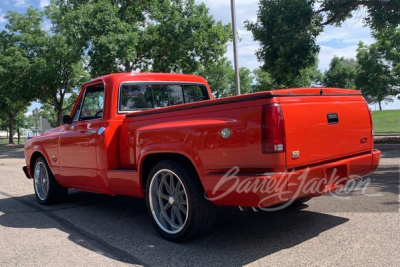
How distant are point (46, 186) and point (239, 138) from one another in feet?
14.6

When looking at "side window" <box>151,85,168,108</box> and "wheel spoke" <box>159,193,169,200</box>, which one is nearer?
"wheel spoke" <box>159,193,169,200</box>

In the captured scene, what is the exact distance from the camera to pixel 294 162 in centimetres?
339

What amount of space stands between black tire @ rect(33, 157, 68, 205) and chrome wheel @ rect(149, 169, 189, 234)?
9.10 ft

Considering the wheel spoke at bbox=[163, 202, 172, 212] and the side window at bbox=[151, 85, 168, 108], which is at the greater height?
the side window at bbox=[151, 85, 168, 108]

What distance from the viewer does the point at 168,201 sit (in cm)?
423

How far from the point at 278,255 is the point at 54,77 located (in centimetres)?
2689

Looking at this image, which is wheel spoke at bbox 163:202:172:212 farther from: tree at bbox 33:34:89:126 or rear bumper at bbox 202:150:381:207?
tree at bbox 33:34:89:126

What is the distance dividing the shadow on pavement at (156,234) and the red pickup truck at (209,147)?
279mm

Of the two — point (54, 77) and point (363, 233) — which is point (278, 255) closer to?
point (363, 233)

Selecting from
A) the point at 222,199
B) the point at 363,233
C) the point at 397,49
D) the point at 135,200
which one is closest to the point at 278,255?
the point at 222,199

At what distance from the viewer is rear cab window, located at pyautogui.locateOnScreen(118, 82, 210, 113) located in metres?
5.16

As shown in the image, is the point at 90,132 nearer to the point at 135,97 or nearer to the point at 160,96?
the point at 135,97

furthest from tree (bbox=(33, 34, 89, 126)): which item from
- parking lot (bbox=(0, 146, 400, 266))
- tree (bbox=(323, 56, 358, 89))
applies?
tree (bbox=(323, 56, 358, 89))

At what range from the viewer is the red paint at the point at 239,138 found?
10.8 ft
